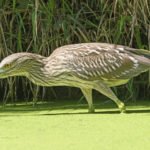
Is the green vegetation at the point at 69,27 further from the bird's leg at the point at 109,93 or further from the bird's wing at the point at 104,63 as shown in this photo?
the bird's leg at the point at 109,93

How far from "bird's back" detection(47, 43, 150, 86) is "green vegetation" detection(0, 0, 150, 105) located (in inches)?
22.6

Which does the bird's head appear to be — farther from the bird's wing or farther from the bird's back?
the bird's wing

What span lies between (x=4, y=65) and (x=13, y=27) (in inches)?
49.3

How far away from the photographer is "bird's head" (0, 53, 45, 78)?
4141mm

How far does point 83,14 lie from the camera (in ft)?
17.3

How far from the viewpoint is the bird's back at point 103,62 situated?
4.10 metres
